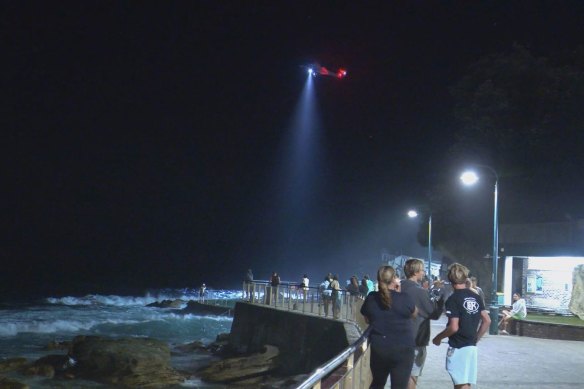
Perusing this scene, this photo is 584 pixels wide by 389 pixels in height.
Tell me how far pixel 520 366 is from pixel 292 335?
12.1 meters

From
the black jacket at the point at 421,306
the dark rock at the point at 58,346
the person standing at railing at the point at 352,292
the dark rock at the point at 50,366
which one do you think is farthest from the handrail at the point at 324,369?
the dark rock at the point at 58,346

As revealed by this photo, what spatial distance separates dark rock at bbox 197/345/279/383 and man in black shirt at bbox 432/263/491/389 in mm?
15126

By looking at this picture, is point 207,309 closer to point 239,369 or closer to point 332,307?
point 332,307

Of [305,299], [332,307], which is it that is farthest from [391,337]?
[305,299]

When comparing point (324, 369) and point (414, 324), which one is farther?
point (414, 324)

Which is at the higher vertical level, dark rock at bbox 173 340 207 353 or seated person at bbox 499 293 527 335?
seated person at bbox 499 293 527 335

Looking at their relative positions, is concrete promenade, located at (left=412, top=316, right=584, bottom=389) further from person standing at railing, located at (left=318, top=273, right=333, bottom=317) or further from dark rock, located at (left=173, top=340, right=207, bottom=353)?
dark rock, located at (left=173, top=340, right=207, bottom=353)

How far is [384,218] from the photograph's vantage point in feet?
258

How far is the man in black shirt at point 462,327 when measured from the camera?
22.9 ft

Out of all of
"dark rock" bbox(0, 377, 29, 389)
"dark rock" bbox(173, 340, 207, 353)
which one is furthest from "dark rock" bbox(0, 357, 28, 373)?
"dark rock" bbox(173, 340, 207, 353)

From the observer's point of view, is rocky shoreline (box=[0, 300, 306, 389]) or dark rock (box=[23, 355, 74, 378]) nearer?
rocky shoreline (box=[0, 300, 306, 389])

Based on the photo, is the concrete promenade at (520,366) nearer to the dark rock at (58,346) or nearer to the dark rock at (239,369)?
the dark rock at (239,369)

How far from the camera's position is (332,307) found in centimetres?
2394

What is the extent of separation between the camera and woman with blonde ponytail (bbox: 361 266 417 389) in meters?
6.15
